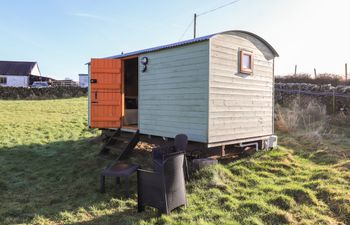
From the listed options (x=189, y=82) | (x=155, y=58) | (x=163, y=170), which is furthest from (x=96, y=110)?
(x=163, y=170)

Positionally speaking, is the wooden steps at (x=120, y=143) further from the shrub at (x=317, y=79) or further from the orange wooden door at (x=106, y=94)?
the shrub at (x=317, y=79)

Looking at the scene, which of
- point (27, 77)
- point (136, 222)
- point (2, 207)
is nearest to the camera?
point (136, 222)

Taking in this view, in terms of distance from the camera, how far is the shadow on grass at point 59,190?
430cm

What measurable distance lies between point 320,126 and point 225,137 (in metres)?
5.98

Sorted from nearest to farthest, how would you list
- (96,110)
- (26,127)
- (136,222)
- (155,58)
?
(136,222) < (155,58) < (96,110) < (26,127)

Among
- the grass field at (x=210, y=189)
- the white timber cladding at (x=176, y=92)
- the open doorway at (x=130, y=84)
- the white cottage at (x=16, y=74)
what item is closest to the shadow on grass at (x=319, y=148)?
the grass field at (x=210, y=189)

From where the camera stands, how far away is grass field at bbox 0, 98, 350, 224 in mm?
4148

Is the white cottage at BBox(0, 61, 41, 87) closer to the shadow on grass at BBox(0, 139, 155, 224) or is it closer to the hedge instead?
the hedge

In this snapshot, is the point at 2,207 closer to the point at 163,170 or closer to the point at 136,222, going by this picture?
the point at 136,222

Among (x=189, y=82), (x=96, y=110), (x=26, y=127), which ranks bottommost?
(x=26, y=127)

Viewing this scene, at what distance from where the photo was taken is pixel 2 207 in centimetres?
468

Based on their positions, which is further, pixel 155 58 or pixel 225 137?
pixel 155 58

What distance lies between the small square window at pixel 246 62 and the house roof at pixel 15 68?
135ft

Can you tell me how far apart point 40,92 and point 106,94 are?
58.7ft
